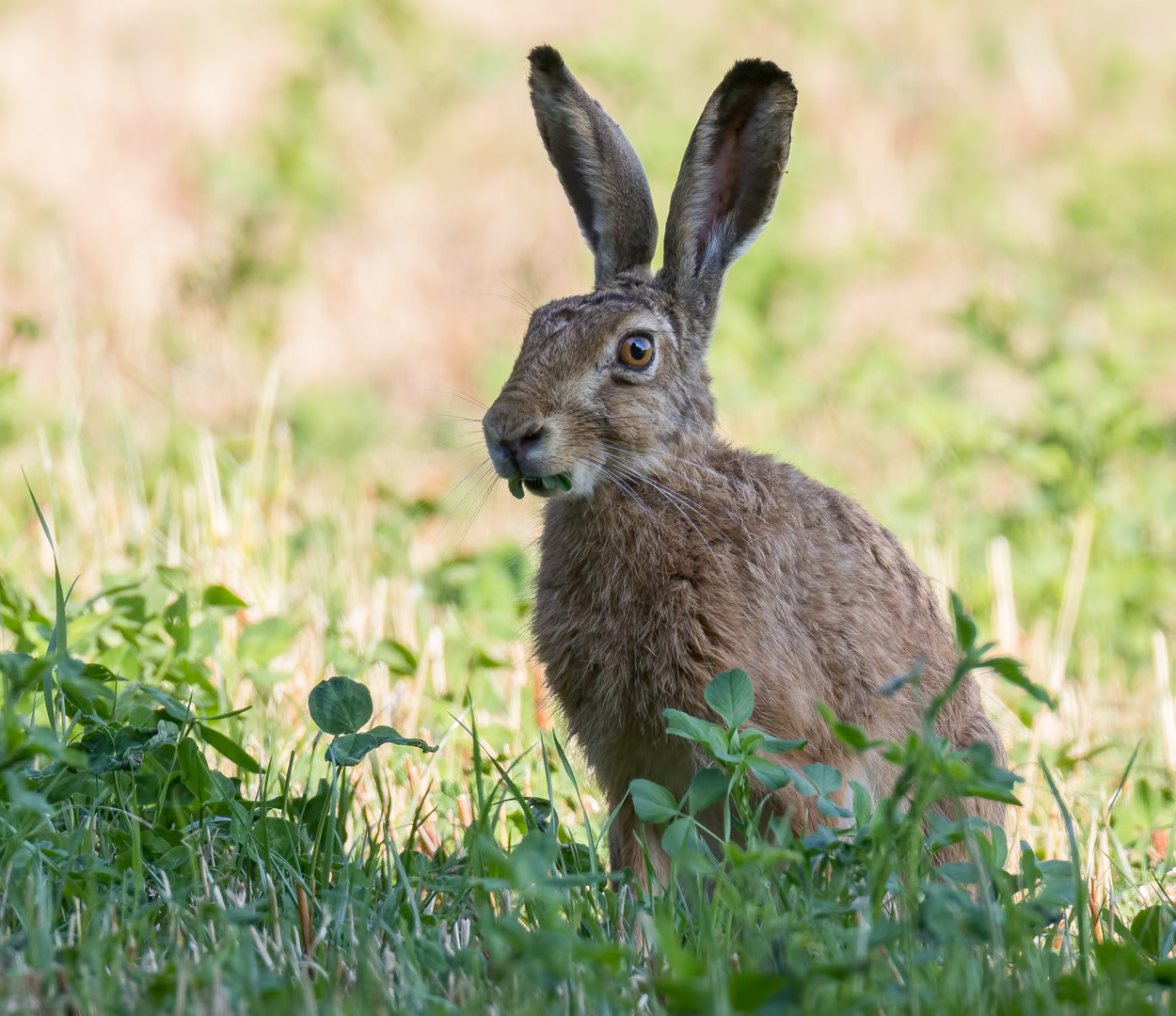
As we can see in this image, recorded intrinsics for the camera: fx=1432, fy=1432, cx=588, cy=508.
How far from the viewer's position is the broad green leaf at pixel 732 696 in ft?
9.86

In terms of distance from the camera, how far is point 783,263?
1008 cm

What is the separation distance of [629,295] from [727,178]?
469 millimetres

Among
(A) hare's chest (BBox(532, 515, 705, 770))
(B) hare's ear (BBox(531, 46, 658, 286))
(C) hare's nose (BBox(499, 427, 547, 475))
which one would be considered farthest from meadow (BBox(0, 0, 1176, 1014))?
(B) hare's ear (BBox(531, 46, 658, 286))

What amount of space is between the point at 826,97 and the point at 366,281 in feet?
21.1

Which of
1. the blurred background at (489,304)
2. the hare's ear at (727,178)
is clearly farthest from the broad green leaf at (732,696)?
the hare's ear at (727,178)

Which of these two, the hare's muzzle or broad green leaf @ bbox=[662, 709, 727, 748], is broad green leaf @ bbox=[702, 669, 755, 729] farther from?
the hare's muzzle

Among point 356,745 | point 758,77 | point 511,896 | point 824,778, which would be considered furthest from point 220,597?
Answer: point 758,77

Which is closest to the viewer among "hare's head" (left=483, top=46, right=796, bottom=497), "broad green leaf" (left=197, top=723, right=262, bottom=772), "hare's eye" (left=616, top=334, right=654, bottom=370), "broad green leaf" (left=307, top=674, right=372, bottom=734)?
"broad green leaf" (left=307, top=674, right=372, bottom=734)

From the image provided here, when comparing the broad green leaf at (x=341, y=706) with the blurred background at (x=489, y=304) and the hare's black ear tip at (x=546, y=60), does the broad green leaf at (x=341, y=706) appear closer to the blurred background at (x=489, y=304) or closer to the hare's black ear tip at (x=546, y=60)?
the blurred background at (x=489, y=304)

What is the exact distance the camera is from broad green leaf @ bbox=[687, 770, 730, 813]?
292cm

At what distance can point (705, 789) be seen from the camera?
9.62 feet

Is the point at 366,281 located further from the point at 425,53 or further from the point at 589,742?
the point at 589,742

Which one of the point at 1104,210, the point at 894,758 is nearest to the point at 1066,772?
the point at 894,758

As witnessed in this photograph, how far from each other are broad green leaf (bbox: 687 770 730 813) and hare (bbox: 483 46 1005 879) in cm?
41
